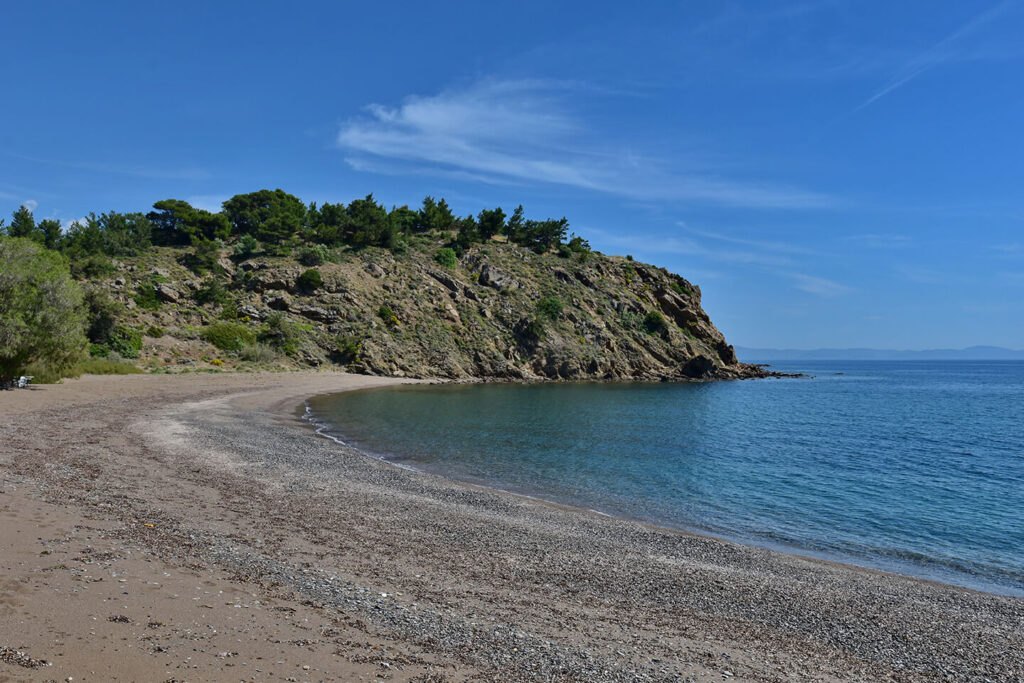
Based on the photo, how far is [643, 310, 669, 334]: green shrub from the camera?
9731 cm

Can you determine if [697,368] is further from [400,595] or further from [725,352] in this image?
[400,595]

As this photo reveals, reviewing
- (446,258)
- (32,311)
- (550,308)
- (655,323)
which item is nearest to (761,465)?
(32,311)

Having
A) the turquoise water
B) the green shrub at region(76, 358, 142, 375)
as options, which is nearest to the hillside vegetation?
the green shrub at region(76, 358, 142, 375)

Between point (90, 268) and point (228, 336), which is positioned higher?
point (90, 268)

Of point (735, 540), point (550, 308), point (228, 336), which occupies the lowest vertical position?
Answer: point (735, 540)

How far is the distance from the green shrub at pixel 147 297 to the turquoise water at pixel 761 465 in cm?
3027

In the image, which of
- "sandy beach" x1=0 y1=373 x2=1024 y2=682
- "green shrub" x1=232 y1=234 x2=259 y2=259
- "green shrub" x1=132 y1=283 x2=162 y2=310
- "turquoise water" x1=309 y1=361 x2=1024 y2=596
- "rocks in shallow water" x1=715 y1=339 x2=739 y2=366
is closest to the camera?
"sandy beach" x1=0 y1=373 x2=1024 y2=682

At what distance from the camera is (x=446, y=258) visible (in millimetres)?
91438

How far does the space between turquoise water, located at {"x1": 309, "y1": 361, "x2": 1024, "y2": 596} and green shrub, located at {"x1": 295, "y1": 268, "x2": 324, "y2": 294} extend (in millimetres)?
30387

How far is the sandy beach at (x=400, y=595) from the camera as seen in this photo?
21.9 ft

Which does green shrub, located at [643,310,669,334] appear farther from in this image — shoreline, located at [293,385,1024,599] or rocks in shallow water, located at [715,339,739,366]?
shoreline, located at [293,385,1024,599]

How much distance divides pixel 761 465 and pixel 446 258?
7062cm

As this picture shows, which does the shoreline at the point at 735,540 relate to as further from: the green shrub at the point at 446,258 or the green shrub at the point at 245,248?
the green shrub at the point at 446,258

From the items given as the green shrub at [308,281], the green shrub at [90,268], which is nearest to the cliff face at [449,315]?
the green shrub at [308,281]
